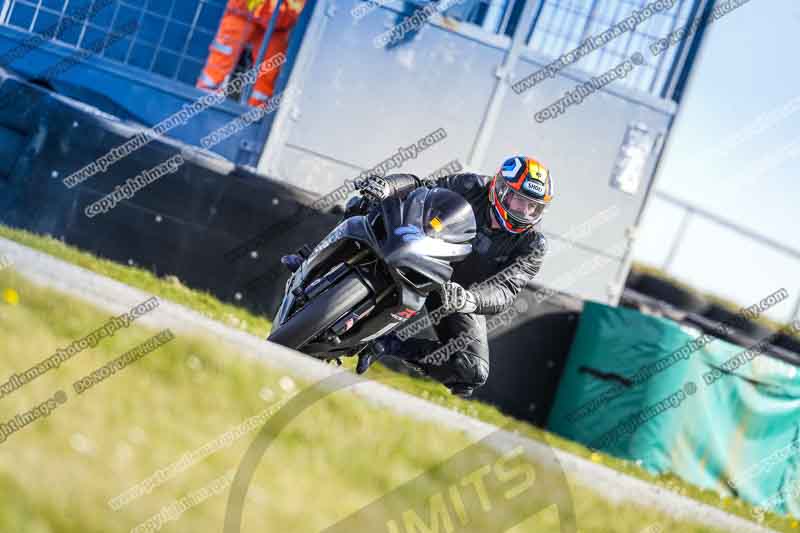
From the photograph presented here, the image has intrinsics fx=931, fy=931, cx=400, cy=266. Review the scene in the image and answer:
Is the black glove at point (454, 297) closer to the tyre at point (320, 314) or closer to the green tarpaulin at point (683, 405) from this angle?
the tyre at point (320, 314)

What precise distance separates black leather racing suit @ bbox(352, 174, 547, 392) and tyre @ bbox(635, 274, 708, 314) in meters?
9.54

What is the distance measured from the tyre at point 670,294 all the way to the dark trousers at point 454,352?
376 inches

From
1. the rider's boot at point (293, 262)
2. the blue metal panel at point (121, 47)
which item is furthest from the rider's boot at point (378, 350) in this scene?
the blue metal panel at point (121, 47)

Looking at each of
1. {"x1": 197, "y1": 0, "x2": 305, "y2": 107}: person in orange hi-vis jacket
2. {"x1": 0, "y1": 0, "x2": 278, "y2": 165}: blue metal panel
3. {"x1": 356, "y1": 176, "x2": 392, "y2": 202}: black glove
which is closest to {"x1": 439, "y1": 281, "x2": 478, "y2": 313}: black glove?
{"x1": 356, "y1": 176, "x2": 392, "y2": 202}: black glove

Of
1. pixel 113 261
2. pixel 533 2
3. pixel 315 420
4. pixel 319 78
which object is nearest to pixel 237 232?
pixel 113 261

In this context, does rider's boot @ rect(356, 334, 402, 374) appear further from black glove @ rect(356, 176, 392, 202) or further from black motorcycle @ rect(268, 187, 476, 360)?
black glove @ rect(356, 176, 392, 202)

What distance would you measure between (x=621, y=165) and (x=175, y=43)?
5.59 metres

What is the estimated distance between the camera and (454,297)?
4793mm

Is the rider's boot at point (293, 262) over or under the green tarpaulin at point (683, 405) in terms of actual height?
over

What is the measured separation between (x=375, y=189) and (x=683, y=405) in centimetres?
454

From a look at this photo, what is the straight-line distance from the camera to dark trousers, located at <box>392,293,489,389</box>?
5.42m

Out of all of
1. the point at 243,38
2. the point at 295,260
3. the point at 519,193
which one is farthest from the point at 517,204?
the point at 243,38

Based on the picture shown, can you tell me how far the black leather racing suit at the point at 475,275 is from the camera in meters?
5.44

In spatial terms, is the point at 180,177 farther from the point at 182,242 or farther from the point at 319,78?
the point at 319,78
